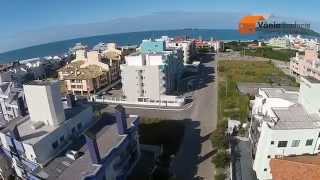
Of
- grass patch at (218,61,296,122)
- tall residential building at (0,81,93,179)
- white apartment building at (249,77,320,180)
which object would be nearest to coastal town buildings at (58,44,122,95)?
grass patch at (218,61,296,122)

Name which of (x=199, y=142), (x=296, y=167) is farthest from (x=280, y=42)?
(x=296, y=167)

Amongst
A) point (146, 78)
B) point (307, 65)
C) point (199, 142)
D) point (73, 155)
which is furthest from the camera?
point (307, 65)

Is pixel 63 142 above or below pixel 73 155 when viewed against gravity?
above

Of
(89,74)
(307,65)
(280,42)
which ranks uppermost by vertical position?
(280,42)

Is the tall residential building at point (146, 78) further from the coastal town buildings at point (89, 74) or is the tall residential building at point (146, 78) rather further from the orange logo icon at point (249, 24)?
the orange logo icon at point (249, 24)

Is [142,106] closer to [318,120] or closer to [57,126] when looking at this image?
[57,126]

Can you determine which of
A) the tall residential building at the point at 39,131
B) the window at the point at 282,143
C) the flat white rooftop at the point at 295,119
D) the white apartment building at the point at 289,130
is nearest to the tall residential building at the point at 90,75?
the tall residential building at the point at 39,131

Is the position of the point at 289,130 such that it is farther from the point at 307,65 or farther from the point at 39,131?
the point at 307,65

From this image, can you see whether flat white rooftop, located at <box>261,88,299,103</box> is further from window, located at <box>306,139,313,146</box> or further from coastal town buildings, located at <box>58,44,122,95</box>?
coastal town buildings, located at <box>58,44,122,95</box>

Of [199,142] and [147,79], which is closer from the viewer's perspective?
[199,142]
